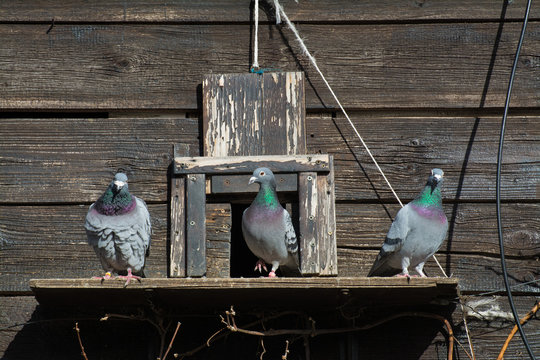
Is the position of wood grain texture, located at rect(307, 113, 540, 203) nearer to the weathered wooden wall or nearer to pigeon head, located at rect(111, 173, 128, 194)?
the weathered wooden wall

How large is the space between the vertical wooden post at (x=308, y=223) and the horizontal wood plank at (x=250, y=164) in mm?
55

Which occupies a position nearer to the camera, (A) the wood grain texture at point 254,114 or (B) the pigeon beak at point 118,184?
(B) the pigeon beak at point 118,184

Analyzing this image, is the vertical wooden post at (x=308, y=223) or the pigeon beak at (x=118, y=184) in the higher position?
the pigeon beak at (x=118, y=184)

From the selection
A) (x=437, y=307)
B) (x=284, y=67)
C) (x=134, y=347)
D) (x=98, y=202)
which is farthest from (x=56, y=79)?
(x=437, y=307)

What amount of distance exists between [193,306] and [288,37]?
155 cm

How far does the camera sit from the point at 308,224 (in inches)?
160

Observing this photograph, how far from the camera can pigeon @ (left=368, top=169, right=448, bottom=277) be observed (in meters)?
3.85

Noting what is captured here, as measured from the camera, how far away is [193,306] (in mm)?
3857

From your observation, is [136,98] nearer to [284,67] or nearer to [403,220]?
[284,67]

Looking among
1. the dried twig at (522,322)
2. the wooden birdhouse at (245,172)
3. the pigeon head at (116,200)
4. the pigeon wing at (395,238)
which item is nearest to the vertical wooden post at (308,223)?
the wooden birdhouse at (245,172)

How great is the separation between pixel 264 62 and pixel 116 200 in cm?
113

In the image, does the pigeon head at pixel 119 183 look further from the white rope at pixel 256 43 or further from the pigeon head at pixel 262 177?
the white rope at pixel 256 43

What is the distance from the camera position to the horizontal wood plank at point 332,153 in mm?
4223

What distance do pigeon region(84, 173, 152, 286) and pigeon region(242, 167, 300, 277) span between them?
528 millimetres
